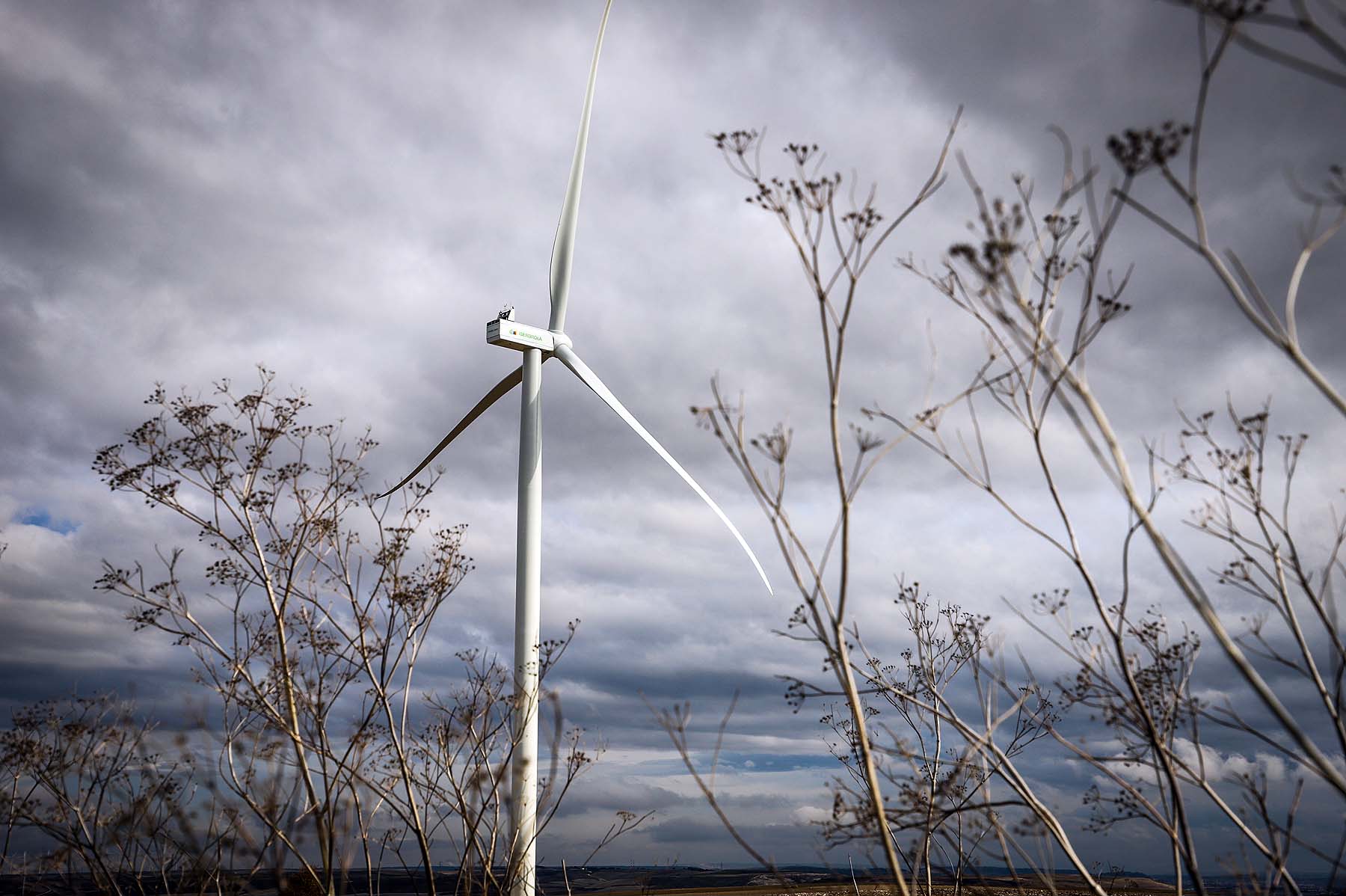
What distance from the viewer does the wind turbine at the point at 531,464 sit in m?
11.5

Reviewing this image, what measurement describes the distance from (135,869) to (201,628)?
8.42 feet

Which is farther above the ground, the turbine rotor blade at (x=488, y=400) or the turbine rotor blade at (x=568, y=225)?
the turbine rotor blade at (x=568, y=225)

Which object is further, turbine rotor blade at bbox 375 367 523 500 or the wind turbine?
turbine rotor blade at bbox 375 367 523 500

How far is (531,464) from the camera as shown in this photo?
49.1ft

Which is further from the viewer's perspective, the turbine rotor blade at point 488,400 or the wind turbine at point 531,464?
the turbine rotor blade at point 488,400

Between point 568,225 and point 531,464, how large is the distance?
4851 mm

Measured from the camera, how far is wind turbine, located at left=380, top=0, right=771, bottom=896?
1152cm

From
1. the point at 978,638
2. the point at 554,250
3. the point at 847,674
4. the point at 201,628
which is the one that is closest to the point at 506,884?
the point at 201,628

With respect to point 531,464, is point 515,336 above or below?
above

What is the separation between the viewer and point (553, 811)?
1145 cm

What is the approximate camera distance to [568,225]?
1738cm

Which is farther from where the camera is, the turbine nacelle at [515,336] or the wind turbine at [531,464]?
the turbine nacelle at [515,336]

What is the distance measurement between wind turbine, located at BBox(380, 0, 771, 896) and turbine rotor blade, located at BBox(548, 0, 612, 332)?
0.04 feet

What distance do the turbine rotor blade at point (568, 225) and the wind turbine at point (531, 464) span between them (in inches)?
0.5
